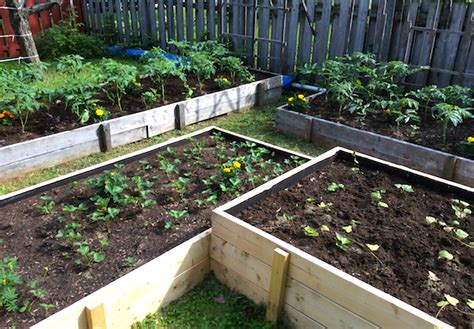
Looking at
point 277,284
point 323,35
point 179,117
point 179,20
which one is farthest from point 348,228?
point 179,20

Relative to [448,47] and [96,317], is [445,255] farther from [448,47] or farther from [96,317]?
[448,47]

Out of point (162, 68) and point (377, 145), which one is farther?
point (162, 68)

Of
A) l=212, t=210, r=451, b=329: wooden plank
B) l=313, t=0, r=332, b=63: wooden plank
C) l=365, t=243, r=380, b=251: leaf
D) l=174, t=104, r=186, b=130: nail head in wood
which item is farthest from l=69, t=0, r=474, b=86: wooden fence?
l=212, t=210, r=451, b=329: wooden plank

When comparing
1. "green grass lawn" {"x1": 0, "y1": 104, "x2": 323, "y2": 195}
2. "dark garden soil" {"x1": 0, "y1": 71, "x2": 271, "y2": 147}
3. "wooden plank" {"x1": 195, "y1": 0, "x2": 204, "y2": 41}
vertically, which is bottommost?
"green grass lawn" {"x1": 0, "y1": 104, "x2": 323, "y2": 195}

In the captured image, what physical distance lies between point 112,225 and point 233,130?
2.68 meters

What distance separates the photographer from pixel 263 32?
283 inches

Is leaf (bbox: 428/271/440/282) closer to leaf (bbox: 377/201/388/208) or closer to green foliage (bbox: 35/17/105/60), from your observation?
leaf (bbox: 377/201/388/208)

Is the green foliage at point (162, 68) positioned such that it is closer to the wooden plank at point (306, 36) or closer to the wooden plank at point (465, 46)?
the wooden plank at point (306, 36)

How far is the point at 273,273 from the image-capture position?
2.48 m

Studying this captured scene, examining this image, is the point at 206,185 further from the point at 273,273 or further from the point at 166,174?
the point at 273,273

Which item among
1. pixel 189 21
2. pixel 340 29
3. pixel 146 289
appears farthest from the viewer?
pixel 189 21

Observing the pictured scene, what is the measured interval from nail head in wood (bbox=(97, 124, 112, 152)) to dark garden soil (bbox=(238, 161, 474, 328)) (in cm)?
231

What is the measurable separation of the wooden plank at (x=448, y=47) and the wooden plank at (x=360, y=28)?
1.01 metres

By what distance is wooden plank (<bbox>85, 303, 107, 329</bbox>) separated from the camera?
2219 mm
